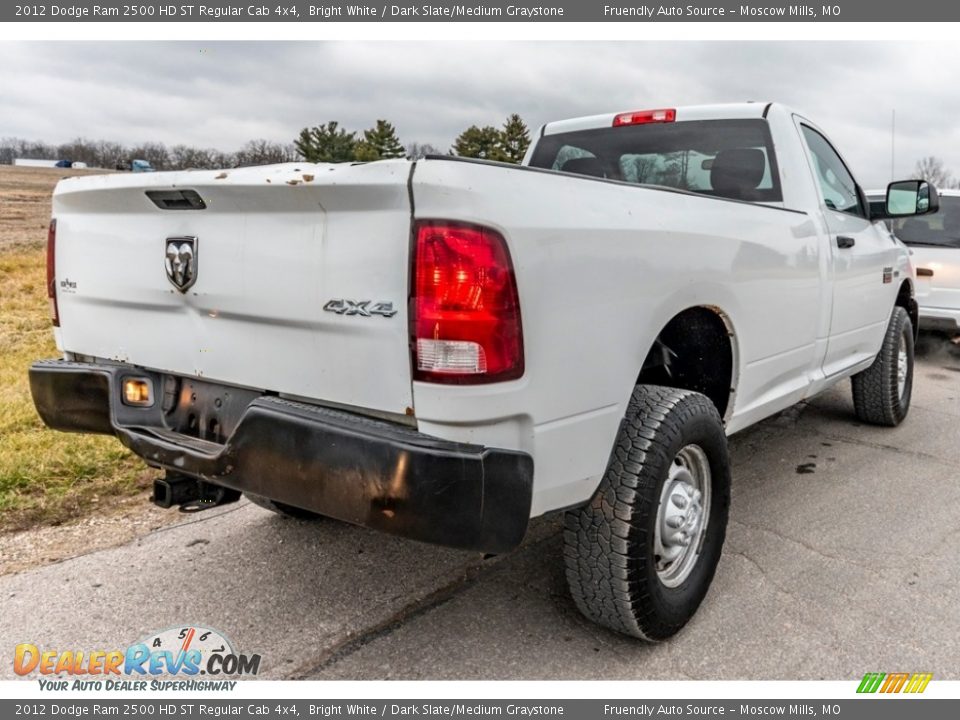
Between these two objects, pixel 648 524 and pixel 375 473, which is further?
pixel 648 524

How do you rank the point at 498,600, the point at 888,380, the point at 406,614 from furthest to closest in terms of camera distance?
the point at 888,380 < the point at 498,600 < the point at 406,614

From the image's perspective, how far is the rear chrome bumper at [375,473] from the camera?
1.83m

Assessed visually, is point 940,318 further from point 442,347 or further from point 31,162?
point 31,162

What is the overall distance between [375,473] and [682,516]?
1231 millimetres

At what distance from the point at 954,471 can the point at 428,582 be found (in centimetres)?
330

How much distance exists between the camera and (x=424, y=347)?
186 centimetres

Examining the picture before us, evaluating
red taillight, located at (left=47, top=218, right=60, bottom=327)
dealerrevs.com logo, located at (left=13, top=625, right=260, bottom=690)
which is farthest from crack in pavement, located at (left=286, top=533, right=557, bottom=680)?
red taillight, located at (left=47, top=218, right=60, bottom=327)

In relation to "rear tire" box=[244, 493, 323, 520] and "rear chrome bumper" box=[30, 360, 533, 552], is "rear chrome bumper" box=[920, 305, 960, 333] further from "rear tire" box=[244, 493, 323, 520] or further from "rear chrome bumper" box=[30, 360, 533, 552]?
"rear chrome bumper" box=[30, 360, 533, 552]

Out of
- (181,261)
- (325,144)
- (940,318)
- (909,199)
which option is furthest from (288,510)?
(325,144)

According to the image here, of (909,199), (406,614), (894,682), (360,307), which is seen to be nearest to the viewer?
(360,307)

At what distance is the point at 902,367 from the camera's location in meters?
5.27

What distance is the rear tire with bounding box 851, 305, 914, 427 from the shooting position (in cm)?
493

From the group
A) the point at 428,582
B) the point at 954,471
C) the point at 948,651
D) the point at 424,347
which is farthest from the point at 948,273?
the point at 424,347

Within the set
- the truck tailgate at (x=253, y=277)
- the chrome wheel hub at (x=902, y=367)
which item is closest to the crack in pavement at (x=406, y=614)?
the truck tailgate at (x=253, y=277)
